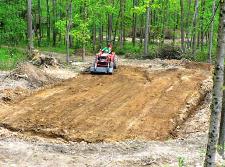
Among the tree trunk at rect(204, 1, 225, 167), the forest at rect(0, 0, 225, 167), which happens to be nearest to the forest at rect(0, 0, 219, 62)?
the forest at rect(0, 0, 225, 167)

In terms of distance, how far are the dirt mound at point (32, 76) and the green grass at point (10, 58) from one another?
2.73m

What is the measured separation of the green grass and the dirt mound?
2.73 meters

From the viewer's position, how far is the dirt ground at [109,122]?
12.7 meters

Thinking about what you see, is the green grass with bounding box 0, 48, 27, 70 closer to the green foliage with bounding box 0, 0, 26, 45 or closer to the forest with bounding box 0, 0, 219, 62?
the forest with bounding box 0, 0, 219, 62

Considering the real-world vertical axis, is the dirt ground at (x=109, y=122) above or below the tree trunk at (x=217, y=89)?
below

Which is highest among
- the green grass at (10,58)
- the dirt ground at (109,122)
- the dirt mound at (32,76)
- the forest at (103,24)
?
the forest at (103,24)

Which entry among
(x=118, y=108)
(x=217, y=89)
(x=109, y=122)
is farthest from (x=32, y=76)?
(x=217, y=89)

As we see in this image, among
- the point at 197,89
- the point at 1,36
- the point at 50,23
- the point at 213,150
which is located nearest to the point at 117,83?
the point at 197,89

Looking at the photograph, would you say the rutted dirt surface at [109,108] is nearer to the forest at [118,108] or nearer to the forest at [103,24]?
the forest at [118,108]

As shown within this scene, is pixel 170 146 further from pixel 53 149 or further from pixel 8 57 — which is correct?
pixel 8 57

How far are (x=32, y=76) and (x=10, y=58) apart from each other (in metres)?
7.44

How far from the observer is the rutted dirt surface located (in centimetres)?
1608

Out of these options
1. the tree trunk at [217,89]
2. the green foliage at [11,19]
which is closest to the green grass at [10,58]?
the green foliage at [11,19]

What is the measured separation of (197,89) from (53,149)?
40.9 feet
